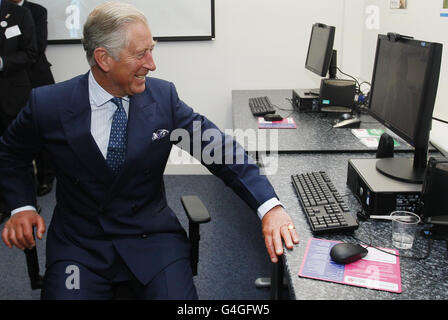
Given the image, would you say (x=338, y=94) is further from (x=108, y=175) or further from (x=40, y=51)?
(x=40, y=51)

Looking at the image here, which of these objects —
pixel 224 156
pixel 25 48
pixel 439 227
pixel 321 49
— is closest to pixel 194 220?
pixel 224 156

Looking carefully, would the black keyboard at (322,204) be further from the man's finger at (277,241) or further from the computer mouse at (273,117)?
the computer mouse at (273,117)

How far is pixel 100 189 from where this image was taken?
141cm

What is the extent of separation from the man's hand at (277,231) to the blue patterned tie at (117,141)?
1.64 feet

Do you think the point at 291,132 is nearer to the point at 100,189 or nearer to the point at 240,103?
the point at 240,103

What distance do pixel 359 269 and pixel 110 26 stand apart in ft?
3.27

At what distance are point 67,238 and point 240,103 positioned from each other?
172cm

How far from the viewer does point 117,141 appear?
55.6 inches

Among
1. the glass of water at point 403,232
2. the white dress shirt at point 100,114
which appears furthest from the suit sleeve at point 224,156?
the glass of water at point 403,232

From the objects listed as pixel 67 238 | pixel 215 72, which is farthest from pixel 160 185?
pixel 215 72

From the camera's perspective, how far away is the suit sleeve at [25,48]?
9.46 ft
